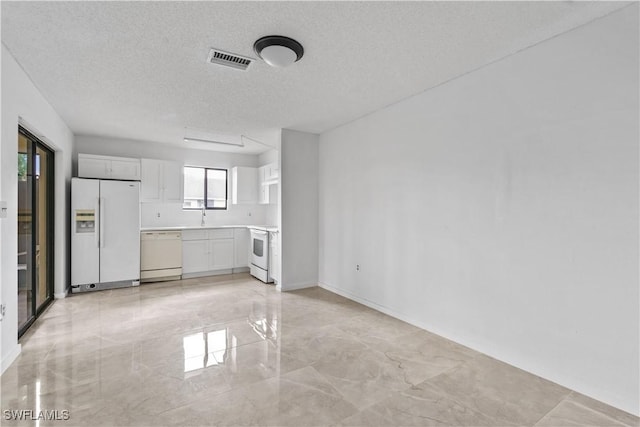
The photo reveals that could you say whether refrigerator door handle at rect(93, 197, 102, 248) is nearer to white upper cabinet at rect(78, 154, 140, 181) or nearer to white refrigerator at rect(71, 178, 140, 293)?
white refrigerator at rect(71, 178, 140, 293)

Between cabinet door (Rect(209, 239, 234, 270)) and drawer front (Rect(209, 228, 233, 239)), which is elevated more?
drawer front (Rect(209, 228, 233, 239))

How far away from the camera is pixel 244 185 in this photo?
6.66 meters

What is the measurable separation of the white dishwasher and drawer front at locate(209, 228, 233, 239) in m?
0.58

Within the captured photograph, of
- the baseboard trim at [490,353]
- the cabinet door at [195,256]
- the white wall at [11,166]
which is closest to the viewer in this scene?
the baseboard trim at [490,353]

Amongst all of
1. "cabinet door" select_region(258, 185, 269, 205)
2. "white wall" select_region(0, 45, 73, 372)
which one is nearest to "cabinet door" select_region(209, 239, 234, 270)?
"cabinet door" select_region(258, 185, 269, 205)

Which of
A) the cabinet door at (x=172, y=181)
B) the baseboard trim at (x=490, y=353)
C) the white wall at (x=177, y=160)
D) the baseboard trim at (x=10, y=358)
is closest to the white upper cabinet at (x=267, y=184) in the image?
the white wall at (x=177, y=160)

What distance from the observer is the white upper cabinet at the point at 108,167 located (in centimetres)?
517

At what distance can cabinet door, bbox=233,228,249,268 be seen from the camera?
6316 mm

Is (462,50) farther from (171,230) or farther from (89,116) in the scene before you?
(171,230)

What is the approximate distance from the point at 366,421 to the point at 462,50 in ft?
9.33

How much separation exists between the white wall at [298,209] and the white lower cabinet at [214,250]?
69.5 inches

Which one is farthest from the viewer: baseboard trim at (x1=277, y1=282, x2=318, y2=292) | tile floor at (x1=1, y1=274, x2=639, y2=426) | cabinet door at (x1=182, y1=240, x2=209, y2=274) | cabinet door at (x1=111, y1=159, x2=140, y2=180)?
cabinet door at (x1=182, y1=240, x2=209, y2=274)

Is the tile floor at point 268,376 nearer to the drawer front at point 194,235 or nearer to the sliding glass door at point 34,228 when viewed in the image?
the sliding glass door at point 34,228

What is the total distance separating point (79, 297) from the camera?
4.58 meters
